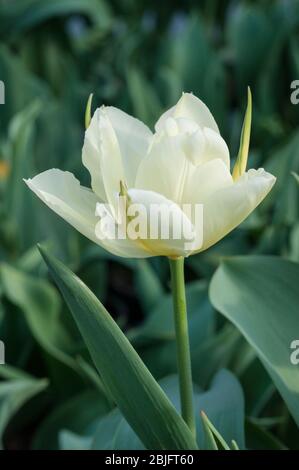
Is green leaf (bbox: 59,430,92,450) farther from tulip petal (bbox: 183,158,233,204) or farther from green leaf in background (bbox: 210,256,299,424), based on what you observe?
tulip petal (bbox: 183,158,233,204)

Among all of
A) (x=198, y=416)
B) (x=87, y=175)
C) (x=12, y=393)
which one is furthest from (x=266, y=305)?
(x=87, y=175)

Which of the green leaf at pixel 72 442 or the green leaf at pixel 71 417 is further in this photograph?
the green leaf at pixel 71 417

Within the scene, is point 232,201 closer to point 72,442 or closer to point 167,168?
point 167,168

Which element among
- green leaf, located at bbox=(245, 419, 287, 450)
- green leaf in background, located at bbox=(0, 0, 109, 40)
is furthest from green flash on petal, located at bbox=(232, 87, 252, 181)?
green leaf in background, located at bbox=(0, 0, 109, 40)

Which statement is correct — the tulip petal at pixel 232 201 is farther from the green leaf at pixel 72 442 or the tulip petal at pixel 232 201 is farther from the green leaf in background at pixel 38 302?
the green leaf in background at pixel 38 302

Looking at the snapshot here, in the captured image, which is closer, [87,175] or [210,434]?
[210,434]

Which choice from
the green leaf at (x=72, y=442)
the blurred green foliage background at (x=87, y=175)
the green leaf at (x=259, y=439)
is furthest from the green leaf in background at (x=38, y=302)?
the green leaf at (x=259, y=439)
